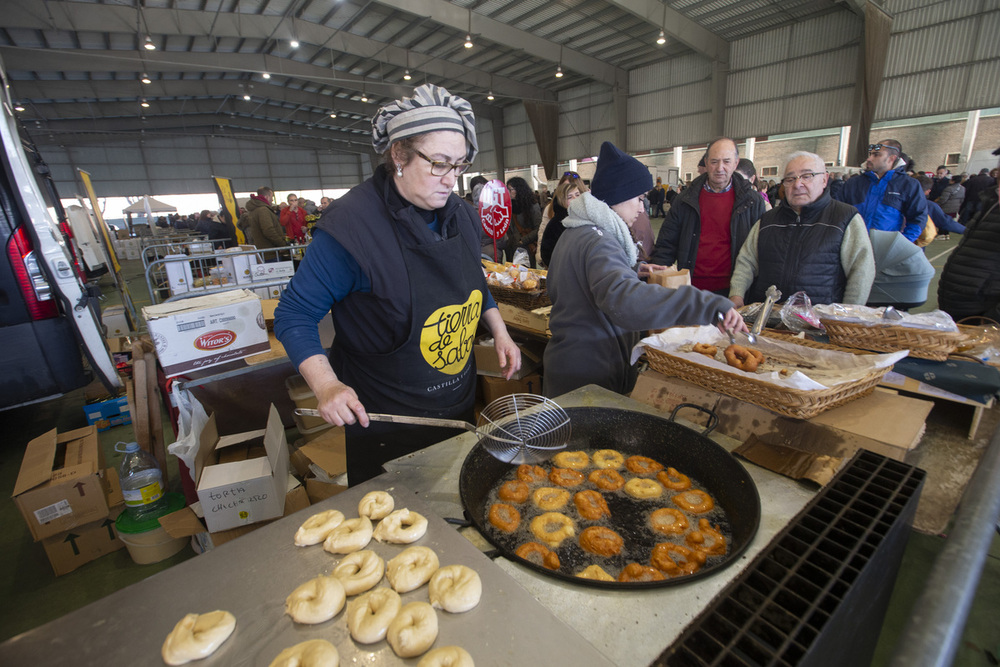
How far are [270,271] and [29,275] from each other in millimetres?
2460

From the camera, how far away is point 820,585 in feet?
2.63

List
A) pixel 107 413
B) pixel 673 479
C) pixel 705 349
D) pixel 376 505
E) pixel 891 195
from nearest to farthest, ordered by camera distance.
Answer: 1. pixel 376 505
2. pixel 673 479
3. pixel 705 349
4. pixel 891 195
5. pixel 107 413

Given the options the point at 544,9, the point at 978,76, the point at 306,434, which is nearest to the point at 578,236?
the point at 306,434

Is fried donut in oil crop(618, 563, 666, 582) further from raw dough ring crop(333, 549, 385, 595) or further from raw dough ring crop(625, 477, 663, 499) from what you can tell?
raw dough ring crop(333, 549, 385, 595)

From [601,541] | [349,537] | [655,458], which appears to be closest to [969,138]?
[655,458]

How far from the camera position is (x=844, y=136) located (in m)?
12.6

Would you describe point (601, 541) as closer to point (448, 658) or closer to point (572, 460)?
point (572, 460)

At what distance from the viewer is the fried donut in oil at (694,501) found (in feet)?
4.37

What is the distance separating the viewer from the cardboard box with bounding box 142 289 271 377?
2447 mm

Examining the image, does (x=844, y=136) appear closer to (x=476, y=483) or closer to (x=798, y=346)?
(x=798, y=346)

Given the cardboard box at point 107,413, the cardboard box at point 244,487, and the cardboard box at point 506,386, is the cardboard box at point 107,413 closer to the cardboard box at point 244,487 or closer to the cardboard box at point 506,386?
the cardboard box at point 244,487

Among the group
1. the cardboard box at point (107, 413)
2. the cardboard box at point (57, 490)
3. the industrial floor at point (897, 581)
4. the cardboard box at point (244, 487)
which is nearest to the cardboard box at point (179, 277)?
the cardboard box at point (107, 413)

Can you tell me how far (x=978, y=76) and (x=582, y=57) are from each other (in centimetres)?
957

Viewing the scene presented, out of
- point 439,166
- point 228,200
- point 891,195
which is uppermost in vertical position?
point 228,200
